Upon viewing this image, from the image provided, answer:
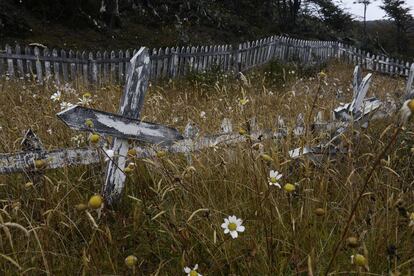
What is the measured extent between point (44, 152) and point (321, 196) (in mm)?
1638

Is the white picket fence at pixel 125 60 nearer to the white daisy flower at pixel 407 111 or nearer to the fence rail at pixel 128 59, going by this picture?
the fence rail at pixel 128 59

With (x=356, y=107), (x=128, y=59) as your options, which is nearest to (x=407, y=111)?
(x=356, y=107)

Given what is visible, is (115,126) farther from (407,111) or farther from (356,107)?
(356,107)

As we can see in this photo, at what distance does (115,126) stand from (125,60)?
772cm

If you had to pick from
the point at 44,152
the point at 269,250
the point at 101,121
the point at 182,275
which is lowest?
the point at 182,275

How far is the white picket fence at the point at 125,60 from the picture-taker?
8.34 meters

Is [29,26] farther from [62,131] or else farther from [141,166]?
[141,166]

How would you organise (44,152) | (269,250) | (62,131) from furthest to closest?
(62,131)
(44,152)
(269,250)

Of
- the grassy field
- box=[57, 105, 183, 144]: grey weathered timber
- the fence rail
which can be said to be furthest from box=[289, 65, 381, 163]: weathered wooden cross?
the fence rail

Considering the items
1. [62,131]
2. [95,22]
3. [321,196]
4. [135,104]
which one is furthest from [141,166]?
[95,22]

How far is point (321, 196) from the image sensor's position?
87.8 inches

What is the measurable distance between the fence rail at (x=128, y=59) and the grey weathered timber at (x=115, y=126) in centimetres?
252

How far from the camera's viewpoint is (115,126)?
2.31 meters

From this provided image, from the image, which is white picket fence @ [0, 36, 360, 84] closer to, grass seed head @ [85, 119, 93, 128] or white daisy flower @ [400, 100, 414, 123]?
grass seed head @ [85, 119, 93, 128]
